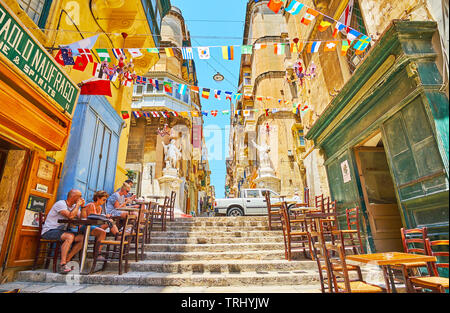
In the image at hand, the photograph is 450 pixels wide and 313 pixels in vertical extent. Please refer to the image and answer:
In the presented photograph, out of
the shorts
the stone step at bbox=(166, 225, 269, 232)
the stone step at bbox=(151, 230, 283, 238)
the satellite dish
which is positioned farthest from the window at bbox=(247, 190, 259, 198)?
the satellite dish

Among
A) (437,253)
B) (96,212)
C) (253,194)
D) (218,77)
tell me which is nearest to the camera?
(437,253)

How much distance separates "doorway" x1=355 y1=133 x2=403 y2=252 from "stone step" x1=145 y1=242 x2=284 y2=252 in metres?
2.28

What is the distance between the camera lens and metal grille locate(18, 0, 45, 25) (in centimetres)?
439

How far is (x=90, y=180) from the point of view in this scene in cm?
578

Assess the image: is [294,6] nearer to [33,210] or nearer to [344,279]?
[344,279]

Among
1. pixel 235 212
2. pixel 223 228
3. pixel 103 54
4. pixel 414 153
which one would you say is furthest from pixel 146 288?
pixel 235 212

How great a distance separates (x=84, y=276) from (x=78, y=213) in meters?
1.15

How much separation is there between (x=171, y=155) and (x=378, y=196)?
1205cm

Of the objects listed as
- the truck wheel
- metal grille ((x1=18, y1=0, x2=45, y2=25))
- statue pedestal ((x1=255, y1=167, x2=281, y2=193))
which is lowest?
the truck wheel

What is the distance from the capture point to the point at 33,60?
11.9 ft

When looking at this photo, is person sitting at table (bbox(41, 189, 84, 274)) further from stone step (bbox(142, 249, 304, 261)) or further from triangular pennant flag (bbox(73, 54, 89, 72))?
triangular pennant flag (bbox(73, 54, 89, 72))

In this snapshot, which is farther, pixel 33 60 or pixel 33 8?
pixel 33 8

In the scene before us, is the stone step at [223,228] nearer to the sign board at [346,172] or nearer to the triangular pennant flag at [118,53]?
the sign board at [346,172]
